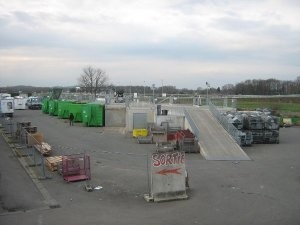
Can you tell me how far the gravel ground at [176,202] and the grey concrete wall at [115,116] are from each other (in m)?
14.0

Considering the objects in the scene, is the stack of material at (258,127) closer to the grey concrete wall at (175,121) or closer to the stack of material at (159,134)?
the grey concrete wall at (175,121)

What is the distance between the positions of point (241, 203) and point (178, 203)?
209cm

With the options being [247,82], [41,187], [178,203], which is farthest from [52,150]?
[247,82]

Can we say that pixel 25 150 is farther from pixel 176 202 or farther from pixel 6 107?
pixel 6 107

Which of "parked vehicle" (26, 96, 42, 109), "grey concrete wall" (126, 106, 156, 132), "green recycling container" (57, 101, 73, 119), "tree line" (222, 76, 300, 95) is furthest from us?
"tree line" (222, 76, 300, 95)

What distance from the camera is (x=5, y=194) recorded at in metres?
15.3

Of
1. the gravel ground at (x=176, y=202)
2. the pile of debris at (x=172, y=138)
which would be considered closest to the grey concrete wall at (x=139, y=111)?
the pile of debris at (x=172, y=138)

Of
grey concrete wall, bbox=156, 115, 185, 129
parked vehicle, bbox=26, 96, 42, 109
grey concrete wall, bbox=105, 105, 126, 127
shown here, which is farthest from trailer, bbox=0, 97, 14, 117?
grey concrete wall, bbox=156, 115, 185, 129

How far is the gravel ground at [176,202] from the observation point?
12.7 meters

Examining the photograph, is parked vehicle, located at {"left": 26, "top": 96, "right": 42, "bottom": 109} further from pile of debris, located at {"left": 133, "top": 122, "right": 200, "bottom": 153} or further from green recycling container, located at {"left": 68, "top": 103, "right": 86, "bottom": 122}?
pile of debris, located at {"left": 133, "top": 122, "right": 200, "bottom": 153}

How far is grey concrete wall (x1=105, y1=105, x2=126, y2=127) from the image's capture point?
39219mm

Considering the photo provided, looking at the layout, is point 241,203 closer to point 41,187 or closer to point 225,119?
point 41,187

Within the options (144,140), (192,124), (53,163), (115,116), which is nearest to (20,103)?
(115,116)

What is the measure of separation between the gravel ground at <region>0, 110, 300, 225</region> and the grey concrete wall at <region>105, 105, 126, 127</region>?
46.0ft
